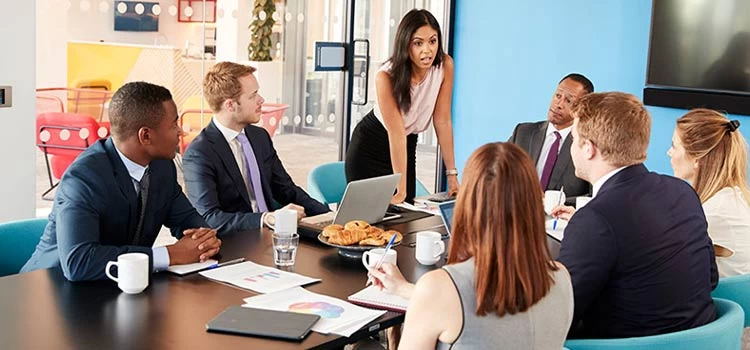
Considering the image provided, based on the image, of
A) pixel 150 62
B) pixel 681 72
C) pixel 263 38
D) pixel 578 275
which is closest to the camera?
pixel 578 275

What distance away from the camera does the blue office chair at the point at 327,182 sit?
440 cm

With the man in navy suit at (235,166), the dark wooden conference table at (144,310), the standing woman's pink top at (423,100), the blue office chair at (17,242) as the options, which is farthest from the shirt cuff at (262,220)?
the standing woman's pink top at (423,100)

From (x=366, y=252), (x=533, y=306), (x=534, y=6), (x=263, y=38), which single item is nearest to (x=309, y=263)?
(x=366, y=252)

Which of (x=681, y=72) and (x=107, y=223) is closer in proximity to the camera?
(x=107, y=223)

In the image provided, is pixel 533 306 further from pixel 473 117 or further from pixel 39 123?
pixel 473 117

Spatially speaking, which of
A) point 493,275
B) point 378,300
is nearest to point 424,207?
point 378,300

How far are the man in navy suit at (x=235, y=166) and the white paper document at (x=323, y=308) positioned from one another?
87 centimetres

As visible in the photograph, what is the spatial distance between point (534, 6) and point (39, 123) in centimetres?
334

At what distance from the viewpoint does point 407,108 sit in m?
4.51

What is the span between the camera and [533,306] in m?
1.95

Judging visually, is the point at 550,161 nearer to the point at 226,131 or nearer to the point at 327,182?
the point at 327,182

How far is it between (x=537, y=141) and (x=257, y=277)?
2174 mm

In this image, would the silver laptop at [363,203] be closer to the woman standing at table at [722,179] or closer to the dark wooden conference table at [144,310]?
the dark wooden conference table at [144,310]

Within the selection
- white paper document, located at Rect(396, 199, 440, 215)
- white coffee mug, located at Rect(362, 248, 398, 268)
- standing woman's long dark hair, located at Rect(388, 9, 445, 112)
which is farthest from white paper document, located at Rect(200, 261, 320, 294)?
standing woman's long dark hair, located at Rect(388, 9, 445, 112)
